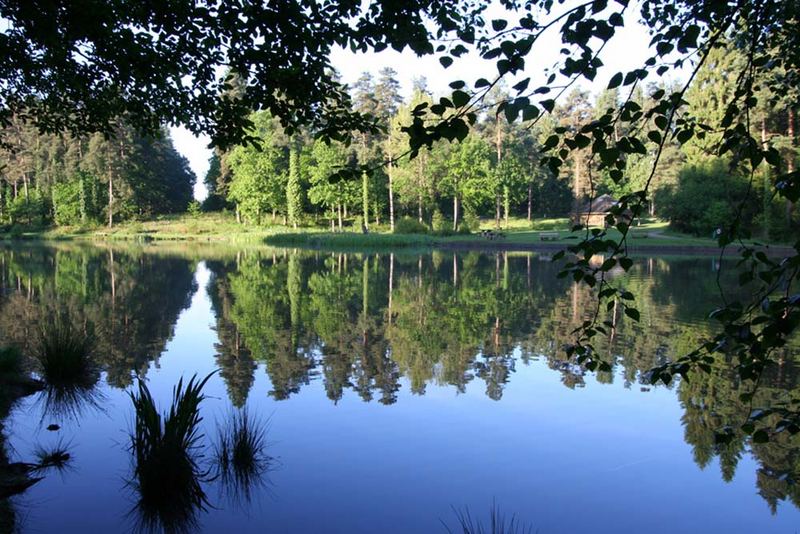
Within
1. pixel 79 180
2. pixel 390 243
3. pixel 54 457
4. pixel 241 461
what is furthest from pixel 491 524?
pixel 79 180

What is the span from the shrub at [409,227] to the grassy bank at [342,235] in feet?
5.64

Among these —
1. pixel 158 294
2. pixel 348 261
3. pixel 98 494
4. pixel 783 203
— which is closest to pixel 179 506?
pixel 98 494

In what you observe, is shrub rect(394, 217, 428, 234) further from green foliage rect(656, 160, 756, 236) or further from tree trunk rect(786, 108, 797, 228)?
tree trunk rect(786, 108, 797, 228)

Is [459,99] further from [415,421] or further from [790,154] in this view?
[790,154]

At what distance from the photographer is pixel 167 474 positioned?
5504mm

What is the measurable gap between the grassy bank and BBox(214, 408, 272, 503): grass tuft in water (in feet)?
110

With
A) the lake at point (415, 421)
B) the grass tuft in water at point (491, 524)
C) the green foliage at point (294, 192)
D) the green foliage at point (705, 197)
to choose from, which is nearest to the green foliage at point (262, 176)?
the green foliage at point (294, 192)

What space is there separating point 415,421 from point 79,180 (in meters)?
69.6

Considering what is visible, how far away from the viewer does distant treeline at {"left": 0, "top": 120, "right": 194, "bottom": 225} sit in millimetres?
66812

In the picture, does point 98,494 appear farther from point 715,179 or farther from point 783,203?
point 715,179

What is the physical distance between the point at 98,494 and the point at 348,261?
29.1 m

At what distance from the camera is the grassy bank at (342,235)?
4388 cm

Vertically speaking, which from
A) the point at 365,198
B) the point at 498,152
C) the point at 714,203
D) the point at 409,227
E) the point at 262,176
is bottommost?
the point at 409,227

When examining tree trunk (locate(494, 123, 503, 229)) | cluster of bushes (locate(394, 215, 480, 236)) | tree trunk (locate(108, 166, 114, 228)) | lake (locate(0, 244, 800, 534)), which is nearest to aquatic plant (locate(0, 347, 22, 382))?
lake (locate(0, 244, 800, 534))
